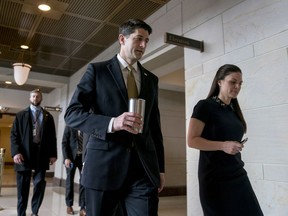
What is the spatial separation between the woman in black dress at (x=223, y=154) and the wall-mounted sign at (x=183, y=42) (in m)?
0.93

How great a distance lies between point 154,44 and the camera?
4.18 metres

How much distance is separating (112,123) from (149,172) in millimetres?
309

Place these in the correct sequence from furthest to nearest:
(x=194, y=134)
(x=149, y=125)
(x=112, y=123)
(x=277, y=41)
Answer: (x=277, y=41)
(x=194, y=134)
(x=149, y=125)
(x=112, y=123)

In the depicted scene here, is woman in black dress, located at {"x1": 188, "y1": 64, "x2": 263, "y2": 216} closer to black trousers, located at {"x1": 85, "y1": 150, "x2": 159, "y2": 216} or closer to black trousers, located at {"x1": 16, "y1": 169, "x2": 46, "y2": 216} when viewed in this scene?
black trousers, located at {"x1": 85, "y1": 150, "x2": 159, "y2": 216}

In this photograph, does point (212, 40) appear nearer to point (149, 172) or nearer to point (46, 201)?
point (149, 172)

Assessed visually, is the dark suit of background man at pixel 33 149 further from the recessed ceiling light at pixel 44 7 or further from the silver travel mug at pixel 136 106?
the silver travel mug at pixel 136 106

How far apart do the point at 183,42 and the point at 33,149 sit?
2.19 meters

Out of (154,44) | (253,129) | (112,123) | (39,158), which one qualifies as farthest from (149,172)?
(154,44)

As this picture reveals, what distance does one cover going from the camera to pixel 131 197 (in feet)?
4.42

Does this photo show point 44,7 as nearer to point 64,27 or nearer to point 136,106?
point 64,27

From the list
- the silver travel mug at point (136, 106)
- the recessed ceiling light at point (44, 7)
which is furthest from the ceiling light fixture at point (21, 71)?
the silver travel mug at point (136, 106)

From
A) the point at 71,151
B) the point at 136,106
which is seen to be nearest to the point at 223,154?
the point at 136,106

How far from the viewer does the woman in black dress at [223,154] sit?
5.53 ft

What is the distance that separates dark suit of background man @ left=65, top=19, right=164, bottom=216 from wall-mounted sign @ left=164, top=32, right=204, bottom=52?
1274 mm
